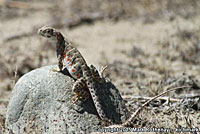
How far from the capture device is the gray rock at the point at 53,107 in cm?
431

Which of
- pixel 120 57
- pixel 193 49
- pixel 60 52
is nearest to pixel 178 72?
pixel 193 49

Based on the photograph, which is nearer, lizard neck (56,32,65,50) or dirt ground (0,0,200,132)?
lizard neck (56,32,65,50)

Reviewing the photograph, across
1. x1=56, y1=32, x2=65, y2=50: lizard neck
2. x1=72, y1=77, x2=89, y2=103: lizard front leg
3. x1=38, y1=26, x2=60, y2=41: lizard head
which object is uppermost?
x1=38, y1=26, x2=60, y2=41: lizard head

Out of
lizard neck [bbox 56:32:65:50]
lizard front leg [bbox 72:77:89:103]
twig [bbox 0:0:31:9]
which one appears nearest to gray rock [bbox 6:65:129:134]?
lizard front leg [bbox 72:77:89:103]

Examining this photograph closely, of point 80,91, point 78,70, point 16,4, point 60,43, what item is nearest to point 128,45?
point 60,43

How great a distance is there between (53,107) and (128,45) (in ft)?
21.2

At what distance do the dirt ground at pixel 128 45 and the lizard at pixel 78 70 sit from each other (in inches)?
34.0

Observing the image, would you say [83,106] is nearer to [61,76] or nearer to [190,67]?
[61,76]

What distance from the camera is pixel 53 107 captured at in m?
4.46

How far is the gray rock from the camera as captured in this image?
14.1 ft

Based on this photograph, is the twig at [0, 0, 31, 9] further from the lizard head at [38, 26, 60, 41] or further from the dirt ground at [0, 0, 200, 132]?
the lizard head at [38, 26, 60, 41]

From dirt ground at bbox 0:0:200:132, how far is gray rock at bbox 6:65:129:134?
549 millimetres

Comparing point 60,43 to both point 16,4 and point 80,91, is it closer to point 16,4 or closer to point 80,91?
point 80,91

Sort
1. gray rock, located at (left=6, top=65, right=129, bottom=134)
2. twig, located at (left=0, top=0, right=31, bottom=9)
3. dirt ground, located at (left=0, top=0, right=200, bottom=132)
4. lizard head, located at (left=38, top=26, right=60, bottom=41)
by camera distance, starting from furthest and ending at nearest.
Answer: twig, located at (left=0, top=0, right=31, bottom=9) → dirt ground, located at (left=0, top=0, right=200, bottom=132) → lizard head, located at (left=38, top=26, right=60, bottom=41) → gray rock, located at (left=6, top=65, right=129, bottom=134)
